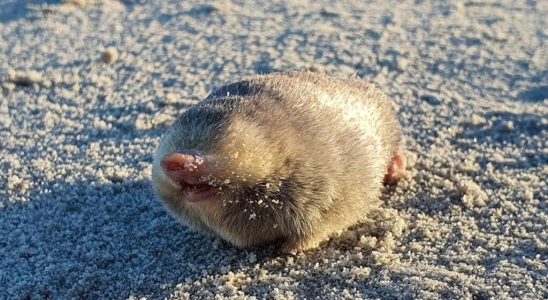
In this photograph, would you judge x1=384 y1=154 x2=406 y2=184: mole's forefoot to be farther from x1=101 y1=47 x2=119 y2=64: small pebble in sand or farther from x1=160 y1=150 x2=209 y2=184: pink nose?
x1=101 y1=47 x2=119 y2=64: small pebble in sand

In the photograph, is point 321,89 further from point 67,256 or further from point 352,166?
point 67,256

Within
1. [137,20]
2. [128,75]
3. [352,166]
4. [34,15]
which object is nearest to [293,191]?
[352,166]

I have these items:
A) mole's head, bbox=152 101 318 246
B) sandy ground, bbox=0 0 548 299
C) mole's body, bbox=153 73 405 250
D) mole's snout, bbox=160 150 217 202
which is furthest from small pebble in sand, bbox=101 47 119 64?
mole's snout, bbox=160 150 217 202

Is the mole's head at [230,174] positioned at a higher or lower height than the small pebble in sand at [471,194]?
higher

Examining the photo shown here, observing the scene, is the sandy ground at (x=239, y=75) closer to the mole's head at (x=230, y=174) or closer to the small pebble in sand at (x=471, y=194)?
the small pebble in sand at (x=471, y=194)

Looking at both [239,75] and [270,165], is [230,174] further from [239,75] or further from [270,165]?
[239,75]

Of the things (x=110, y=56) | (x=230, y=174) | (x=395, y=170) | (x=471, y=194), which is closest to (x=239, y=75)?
(x=110, y=56)

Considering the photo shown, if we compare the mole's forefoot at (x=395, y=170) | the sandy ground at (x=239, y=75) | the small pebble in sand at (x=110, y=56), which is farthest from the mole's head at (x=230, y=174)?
the small pebble in sand at (x=110, y=56)
